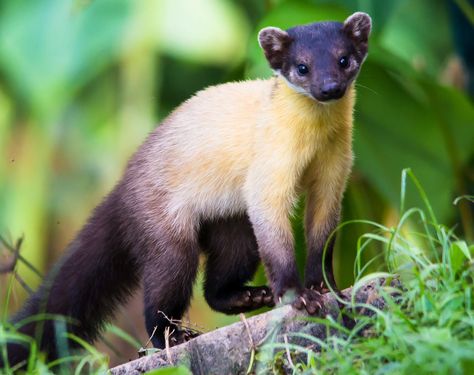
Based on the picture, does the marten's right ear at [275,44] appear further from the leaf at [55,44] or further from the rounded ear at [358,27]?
the leaf at [55,44]

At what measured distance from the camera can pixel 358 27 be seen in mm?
5562

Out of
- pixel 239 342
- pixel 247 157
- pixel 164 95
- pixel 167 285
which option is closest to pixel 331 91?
pixel 247 157

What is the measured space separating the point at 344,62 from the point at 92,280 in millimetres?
1929

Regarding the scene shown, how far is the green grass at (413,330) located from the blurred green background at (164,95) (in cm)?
190

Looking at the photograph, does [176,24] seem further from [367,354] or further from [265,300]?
[367,354]

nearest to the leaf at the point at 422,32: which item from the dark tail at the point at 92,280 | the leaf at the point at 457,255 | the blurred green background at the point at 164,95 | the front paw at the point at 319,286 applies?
the blurred green background at the point at 164,95

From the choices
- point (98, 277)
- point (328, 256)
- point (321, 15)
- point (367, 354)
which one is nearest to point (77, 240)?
point (98, 277)

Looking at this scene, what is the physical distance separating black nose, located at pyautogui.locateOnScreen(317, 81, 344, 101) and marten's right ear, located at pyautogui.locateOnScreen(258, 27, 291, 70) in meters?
0.40

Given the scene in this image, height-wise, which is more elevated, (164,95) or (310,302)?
(310,302)

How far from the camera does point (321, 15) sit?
7156 millimetres

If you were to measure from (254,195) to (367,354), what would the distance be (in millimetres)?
1511

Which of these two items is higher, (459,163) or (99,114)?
(459,163)

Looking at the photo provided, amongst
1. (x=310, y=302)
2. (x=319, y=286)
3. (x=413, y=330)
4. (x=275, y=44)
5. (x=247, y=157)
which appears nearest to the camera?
(x=413, y=330)

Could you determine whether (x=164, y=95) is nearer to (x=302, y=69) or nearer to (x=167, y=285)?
(x=167, y=285)
